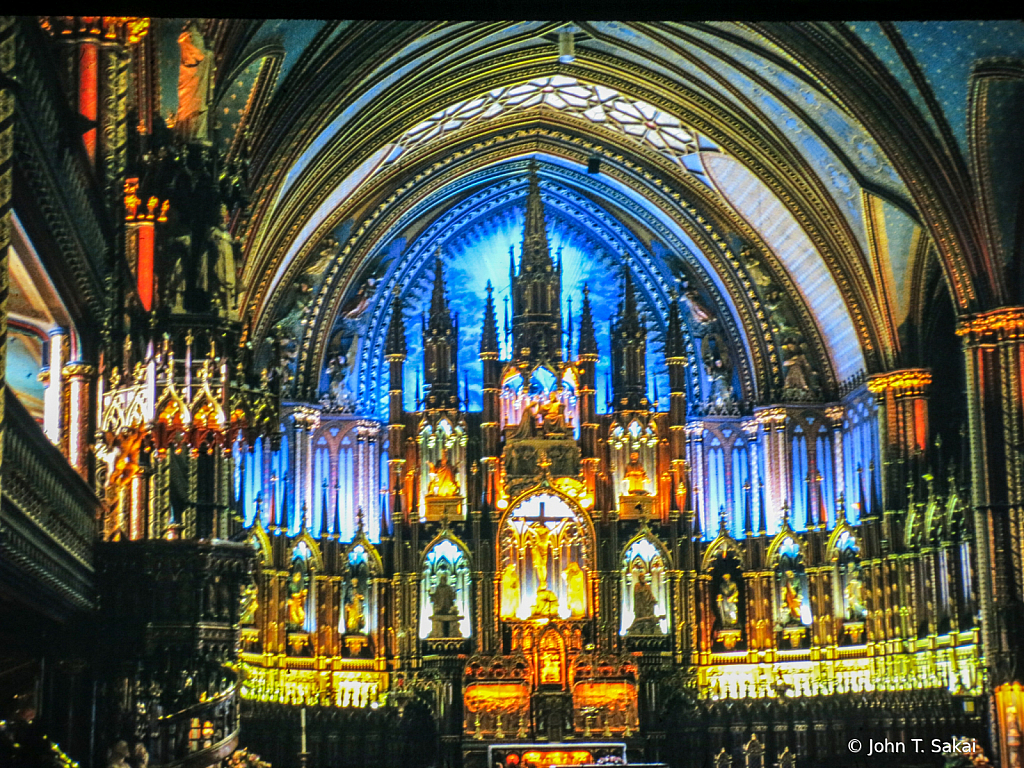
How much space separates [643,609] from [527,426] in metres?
4.53

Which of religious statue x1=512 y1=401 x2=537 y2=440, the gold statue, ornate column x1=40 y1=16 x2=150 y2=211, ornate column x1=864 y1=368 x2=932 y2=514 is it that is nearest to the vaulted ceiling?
ornate column x1=864 y1=368 x2=932 y2=514

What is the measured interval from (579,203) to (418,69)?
7.22 metres

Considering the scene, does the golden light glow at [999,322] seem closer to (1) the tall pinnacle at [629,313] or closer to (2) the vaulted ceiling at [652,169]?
(2) the vaulted ceiling at [652,169]

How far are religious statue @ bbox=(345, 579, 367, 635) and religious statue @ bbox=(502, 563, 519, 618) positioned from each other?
2897 mm

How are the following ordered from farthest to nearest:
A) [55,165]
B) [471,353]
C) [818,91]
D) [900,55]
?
1. [471,353]
2. [818,91]
3. [900,55]
4. [55,165]

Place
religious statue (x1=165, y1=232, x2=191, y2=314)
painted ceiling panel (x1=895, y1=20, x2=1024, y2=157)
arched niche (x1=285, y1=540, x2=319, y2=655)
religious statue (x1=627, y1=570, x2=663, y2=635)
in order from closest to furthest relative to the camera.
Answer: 1. religious statue (x1=165, y1=232, x2=191, y2=314)
2. painted ceiling panel (x1=895, y1=20, x2=1024, y2=157)
3. arched niche (x1=285, y1=540, x2=319, y2=655)
4. religious statue (x1=627, y1=570, x2=663, y2=635)

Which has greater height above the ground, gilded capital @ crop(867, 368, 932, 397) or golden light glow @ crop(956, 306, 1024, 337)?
golden light glow @ crop(956, 306, 1024, 337)

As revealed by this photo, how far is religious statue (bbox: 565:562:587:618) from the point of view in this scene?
101 ft

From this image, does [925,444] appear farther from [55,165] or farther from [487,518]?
[55,165]

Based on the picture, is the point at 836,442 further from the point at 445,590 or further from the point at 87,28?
the point at 87,28

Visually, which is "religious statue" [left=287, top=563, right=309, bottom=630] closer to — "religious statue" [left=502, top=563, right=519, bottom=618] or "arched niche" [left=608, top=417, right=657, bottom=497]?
"religious statue" [left=502, top=563, right=519, bottom=618]

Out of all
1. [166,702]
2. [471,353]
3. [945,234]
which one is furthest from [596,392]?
[166,702]

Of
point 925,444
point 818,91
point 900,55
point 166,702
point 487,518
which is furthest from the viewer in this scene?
point 487,518

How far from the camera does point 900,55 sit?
24.0 metres
